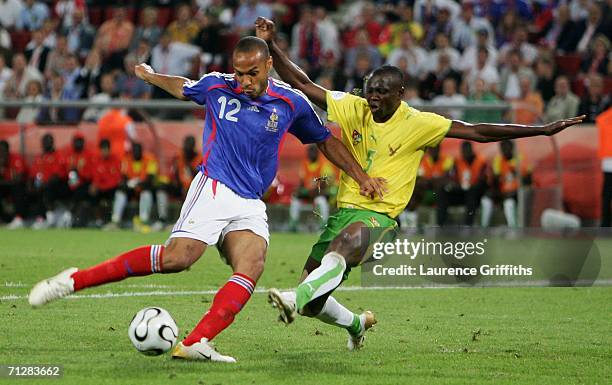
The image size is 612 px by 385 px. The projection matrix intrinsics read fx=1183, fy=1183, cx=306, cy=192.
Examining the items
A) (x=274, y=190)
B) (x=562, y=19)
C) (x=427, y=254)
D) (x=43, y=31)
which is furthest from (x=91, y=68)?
(x=427, y=254)

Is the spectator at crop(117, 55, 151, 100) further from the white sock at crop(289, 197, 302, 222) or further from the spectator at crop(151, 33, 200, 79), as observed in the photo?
the white sock at crop(289, 197, 302, 222)

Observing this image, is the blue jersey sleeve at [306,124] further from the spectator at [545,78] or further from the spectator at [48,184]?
the spectator at [545,78]

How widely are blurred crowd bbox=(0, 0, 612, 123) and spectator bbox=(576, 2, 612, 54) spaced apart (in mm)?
21

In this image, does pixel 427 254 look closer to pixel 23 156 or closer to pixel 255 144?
pixel 255 144

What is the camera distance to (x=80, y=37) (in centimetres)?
2430

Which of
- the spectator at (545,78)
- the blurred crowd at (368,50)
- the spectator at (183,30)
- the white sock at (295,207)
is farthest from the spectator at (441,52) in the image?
the spectator at (183,30)

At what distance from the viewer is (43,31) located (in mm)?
24422

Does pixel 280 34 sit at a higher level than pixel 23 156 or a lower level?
higher

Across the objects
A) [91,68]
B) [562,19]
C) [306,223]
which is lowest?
[306,223]

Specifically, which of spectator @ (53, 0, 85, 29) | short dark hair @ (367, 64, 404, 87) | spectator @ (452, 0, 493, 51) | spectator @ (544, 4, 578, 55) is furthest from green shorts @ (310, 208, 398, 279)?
spectator @ (53, 0, 85, 29)

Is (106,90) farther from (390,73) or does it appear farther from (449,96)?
(390,73)

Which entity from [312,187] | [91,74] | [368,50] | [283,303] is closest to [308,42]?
[368,50]

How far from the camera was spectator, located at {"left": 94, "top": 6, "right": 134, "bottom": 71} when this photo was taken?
74.8ft

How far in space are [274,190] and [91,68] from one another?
5933 mm
